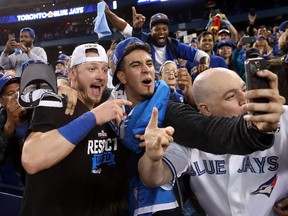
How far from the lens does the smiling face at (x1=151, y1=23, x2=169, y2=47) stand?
4.69 metres

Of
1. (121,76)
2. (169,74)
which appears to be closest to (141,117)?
(121,76)

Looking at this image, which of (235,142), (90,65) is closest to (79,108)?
(90,65)

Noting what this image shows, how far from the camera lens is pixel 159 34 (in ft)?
15.4

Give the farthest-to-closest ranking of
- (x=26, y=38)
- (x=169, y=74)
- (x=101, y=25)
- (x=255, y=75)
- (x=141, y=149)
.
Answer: (x=26, y=38) < (x=169, y=74) < (x=101, y=25) < (x=141, y=149) < (x=255, y=75)

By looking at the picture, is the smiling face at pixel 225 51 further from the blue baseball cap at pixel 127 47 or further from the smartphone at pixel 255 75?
the smartphone at pixel 255 75

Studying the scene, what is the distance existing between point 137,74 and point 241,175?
2.90 feet

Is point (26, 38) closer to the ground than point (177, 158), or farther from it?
farther from it

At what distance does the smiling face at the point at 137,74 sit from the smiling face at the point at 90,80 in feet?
0.43

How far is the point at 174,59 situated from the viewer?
475 centimetres

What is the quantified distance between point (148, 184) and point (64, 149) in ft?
1.53

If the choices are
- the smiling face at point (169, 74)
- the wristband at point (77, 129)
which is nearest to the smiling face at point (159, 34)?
the smiling face at point (169, 74)

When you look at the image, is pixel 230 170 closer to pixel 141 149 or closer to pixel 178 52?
pixel 141 149

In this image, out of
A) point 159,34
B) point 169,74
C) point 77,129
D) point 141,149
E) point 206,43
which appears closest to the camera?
point 77,129

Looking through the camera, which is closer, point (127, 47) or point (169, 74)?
point (127, 47)
